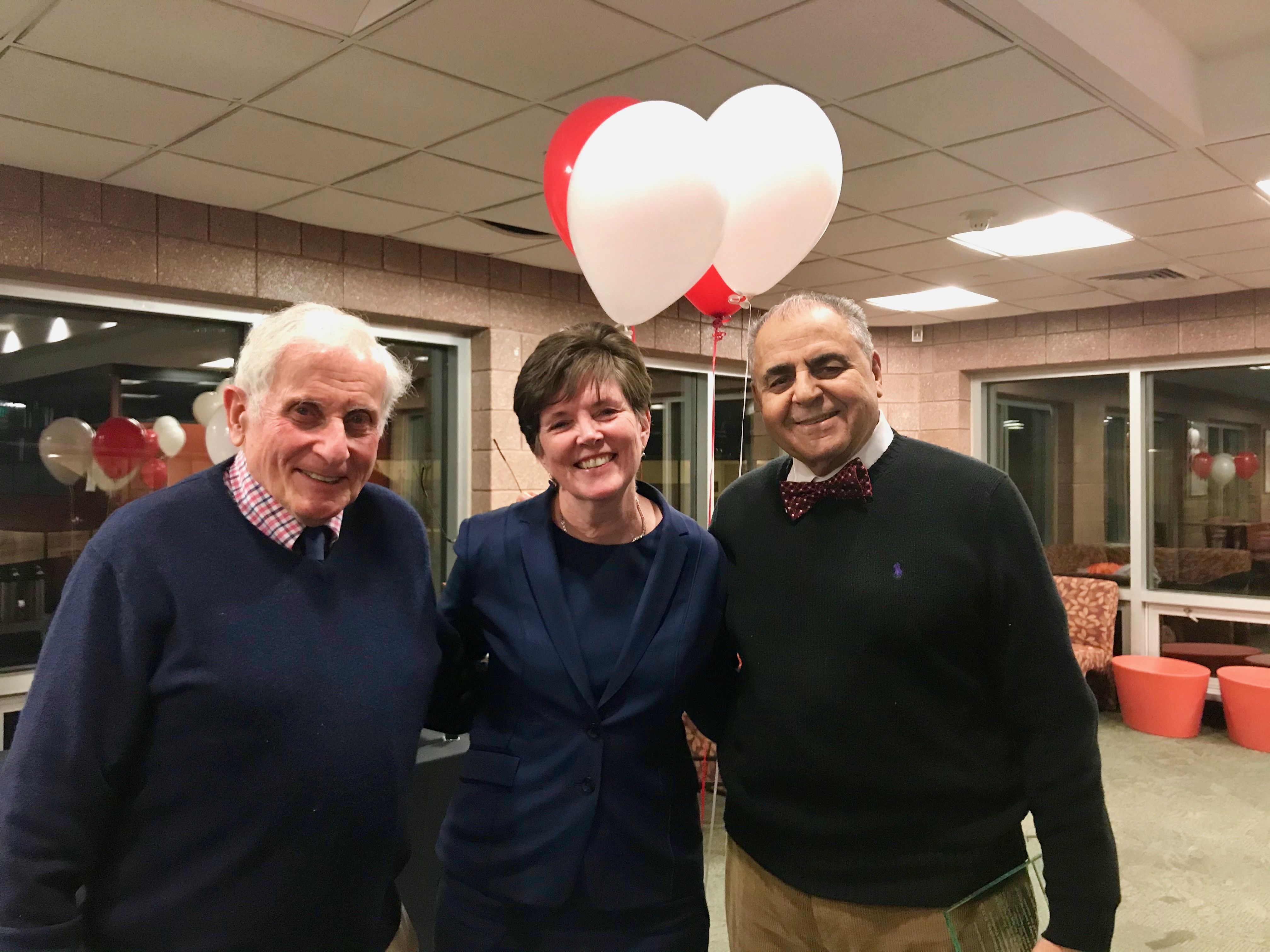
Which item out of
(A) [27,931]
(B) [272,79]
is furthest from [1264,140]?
(A) [27,931]

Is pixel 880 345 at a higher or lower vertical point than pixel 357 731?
higher

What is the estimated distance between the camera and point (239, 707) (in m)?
1.11

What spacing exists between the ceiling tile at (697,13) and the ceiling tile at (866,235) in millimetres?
1501

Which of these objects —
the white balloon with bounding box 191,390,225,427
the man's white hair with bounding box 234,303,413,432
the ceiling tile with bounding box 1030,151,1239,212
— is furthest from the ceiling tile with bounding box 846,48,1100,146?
the white balloon with bounding box 191,390,225,427

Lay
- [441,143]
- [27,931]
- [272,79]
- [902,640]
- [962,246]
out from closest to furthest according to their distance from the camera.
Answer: [27,931] → [902,640] → [272,79] → [441,143] → [962,246]

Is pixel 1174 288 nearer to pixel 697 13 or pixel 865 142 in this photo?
pixel 865 142

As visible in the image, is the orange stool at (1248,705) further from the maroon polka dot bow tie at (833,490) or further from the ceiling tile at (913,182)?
the maroon polka dot bow tie at (833,490)

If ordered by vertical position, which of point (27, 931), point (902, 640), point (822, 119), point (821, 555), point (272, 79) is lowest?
point (27, 931)

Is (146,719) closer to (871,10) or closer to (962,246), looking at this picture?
(871,10)

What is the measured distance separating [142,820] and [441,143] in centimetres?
196

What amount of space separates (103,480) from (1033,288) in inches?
170

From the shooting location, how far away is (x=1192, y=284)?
4512 millimetres

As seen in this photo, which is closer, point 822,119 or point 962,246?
point 822,119

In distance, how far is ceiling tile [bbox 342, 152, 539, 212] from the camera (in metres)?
2.71
